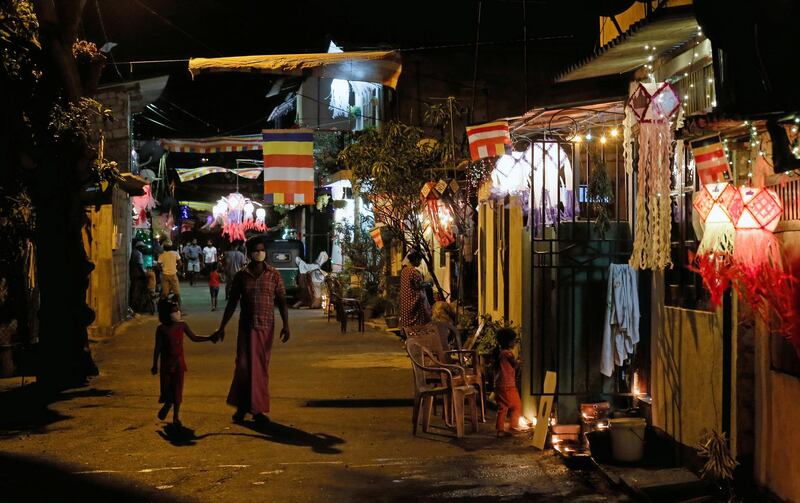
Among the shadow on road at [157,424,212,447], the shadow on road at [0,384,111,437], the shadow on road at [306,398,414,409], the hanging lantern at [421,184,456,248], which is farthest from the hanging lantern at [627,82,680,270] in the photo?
the hanging lantern at [421,184,456,248]

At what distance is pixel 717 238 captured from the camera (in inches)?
289

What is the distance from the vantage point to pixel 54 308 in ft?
44.1

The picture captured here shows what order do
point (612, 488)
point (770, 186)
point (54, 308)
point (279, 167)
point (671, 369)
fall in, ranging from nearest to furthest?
point (770, 186)
point (612, 488)
point (671, 369)
point (54, 308)
point (279, 167)

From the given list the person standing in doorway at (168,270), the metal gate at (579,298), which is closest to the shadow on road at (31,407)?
the metal gate at (579,298)

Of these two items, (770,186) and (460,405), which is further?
(460,405)

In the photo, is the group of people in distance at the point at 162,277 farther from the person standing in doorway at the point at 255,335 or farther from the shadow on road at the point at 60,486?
the shadow on road at the point at 60,486

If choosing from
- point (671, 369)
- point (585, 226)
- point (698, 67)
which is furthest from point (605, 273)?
point (698, 67)

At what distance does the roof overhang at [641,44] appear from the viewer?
23.9 ft

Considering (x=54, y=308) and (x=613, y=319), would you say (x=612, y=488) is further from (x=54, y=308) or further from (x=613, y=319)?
(x=54, y=308)

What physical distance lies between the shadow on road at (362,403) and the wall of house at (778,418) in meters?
6.24

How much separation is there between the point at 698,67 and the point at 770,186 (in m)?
1.83

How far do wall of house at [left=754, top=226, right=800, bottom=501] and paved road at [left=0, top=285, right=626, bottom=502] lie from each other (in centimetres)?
152

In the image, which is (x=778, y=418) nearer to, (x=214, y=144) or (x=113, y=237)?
(x=113, y=237)

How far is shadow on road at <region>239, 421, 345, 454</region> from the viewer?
10.0 meters
